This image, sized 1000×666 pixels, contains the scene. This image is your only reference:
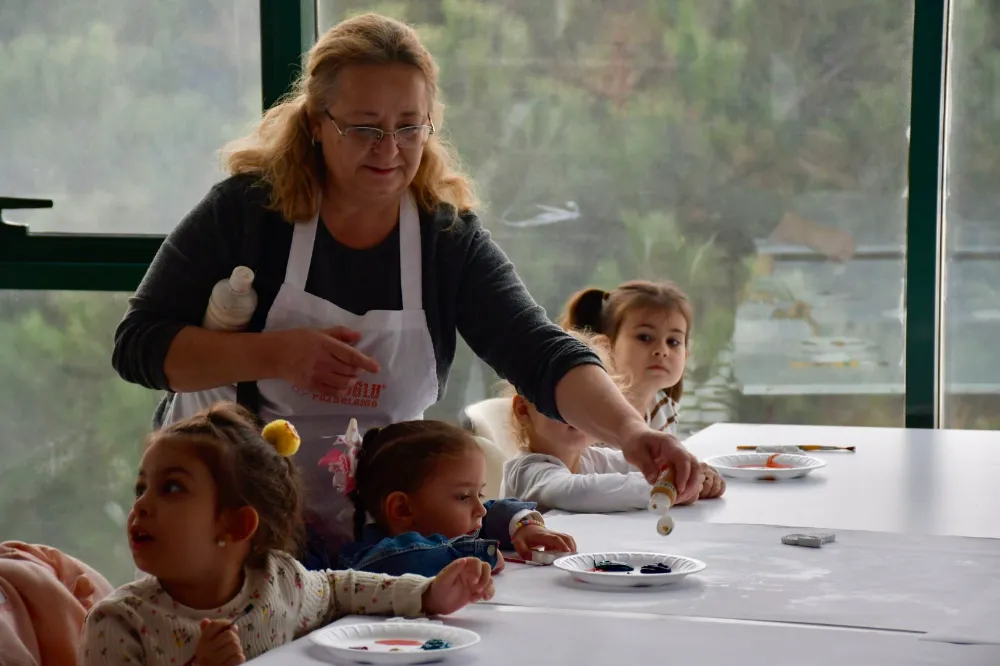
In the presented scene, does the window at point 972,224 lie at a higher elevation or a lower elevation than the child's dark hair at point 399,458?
higher

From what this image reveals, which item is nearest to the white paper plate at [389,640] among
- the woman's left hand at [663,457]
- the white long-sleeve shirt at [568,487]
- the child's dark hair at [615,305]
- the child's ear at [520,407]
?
the woman's left hand at [663,457]

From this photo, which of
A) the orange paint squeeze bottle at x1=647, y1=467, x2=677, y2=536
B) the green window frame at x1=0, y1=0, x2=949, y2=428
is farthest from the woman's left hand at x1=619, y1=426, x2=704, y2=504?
the green window frame at x1=0, y1=0, x2=949, y2=428

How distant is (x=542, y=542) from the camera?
1834 millimetres

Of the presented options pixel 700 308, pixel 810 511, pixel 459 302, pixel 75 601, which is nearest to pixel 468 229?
pixel 459 302

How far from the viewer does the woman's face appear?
2082mm

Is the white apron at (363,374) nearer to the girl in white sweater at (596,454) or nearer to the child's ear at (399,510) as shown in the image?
the child's ear at (399,510)

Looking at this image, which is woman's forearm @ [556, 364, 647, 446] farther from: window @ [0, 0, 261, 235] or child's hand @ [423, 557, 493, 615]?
window @ [0, 0, 261, 235]

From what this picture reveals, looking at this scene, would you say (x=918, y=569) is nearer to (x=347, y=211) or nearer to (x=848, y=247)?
(x=347, y=211)

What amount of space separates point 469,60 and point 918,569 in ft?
7.81

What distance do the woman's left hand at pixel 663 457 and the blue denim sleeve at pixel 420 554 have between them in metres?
0.28

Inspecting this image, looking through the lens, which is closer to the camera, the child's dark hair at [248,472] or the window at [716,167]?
the child's dark hair at [248,472]

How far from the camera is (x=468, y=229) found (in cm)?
227

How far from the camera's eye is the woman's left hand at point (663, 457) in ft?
5.94

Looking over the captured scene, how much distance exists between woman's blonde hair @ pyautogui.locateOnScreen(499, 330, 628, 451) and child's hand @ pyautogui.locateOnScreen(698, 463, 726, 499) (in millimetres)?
269
